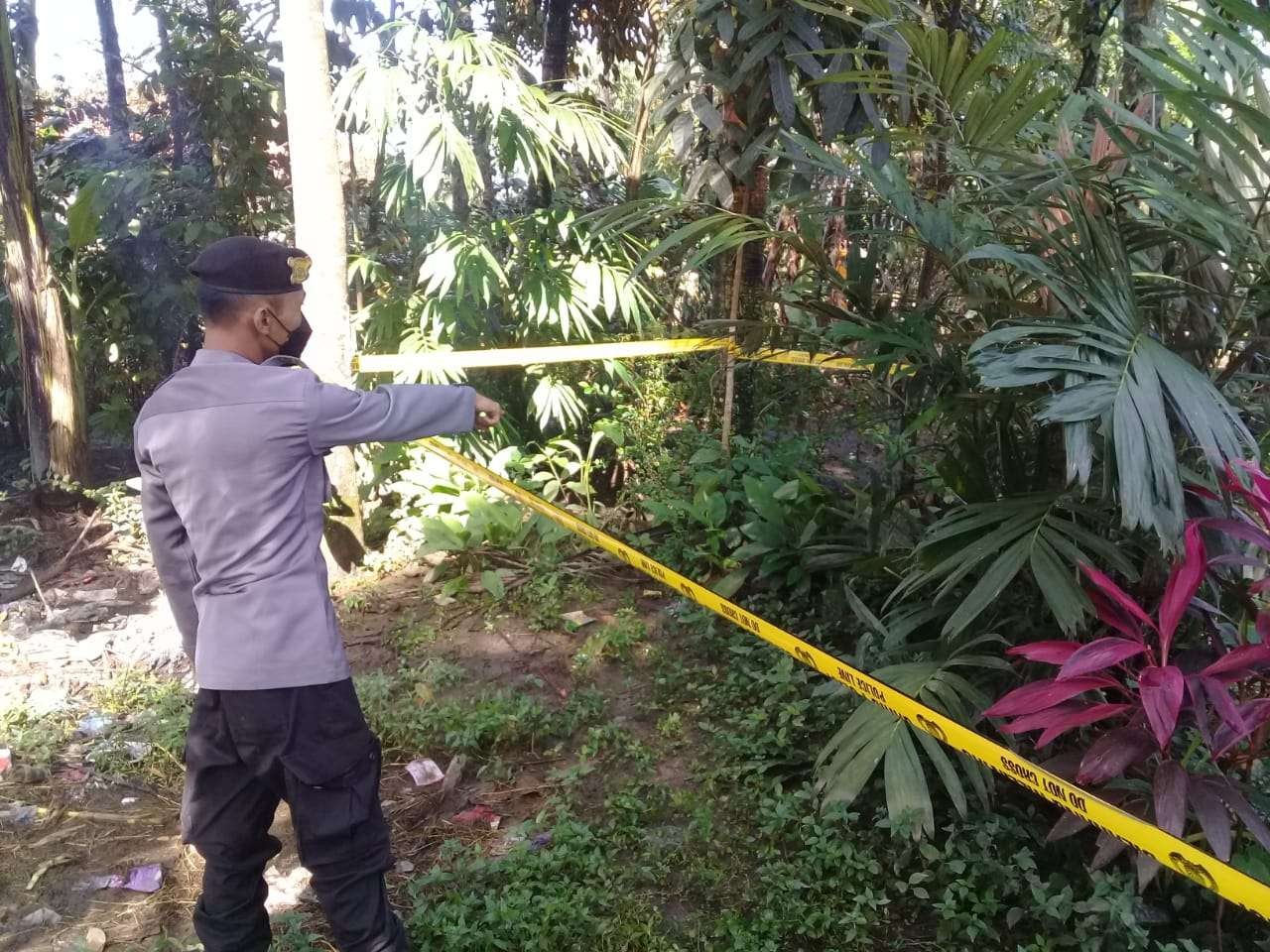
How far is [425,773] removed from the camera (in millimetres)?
3162

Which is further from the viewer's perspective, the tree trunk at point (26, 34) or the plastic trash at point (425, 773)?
the tree trunk at point (26, 34)

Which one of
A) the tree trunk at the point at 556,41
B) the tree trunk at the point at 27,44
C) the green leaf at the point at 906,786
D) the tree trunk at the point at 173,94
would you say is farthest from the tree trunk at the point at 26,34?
the green leaf at the point at 906,786

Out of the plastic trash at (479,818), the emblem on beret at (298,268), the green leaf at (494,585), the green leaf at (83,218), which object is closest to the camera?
the emblem on beret at (298,268)

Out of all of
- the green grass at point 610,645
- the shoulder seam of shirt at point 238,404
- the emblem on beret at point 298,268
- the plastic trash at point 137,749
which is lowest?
the plastic trash at point 137,749

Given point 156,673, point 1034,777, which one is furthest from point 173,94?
point 1034,777

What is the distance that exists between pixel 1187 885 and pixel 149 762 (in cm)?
310

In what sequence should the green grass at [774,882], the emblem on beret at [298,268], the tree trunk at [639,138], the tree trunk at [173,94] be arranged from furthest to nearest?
the tree trunk at [173,94] → the tree trunk at [639,138] → the green grass at [774,882] → the emblem on beret at [298,268]

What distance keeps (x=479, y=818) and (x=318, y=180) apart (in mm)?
2755

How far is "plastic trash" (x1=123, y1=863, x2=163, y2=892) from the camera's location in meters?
2.71

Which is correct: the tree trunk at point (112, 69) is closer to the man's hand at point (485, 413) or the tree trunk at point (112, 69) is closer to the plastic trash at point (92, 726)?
the plastic trash at point (92, 726)

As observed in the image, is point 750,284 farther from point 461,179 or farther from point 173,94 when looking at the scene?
point 173,94

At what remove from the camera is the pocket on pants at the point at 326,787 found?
200cm

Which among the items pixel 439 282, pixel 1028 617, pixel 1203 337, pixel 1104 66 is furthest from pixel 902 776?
pixel 1104 66

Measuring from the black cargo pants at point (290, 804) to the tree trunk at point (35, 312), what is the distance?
13.9 ft
